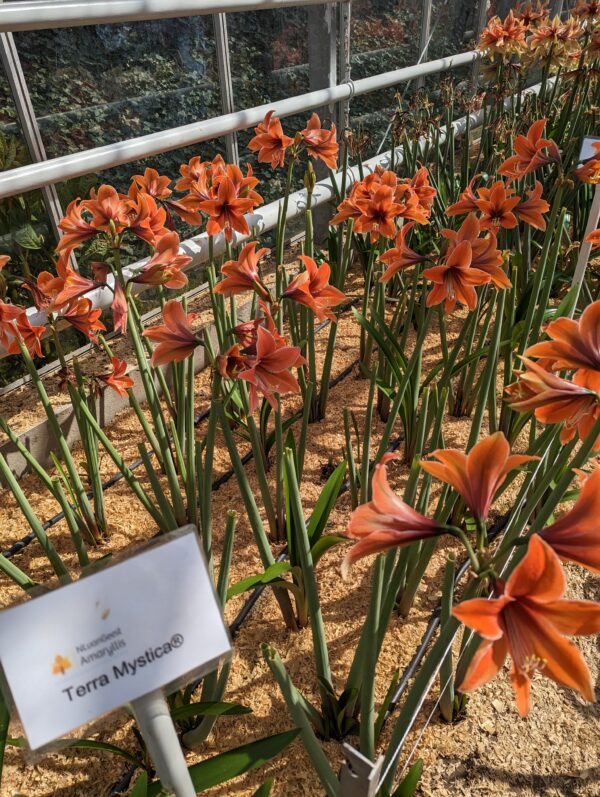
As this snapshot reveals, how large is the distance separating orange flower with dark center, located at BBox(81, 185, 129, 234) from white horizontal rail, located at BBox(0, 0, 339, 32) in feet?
2.89

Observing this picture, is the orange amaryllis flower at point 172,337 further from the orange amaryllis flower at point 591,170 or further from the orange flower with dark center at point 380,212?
the orange amaryllis flower at point 591,170

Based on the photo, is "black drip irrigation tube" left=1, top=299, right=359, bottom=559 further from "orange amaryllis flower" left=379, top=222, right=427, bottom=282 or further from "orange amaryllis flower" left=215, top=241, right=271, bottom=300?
"orange amaryllis flower" left=379, top=222, right=427, bottom=282

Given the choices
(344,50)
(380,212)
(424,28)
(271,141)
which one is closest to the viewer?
(380,212)

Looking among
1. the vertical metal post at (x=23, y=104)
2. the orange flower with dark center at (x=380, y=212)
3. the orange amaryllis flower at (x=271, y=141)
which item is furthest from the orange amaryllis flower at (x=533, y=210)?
the vertical metal post at (x=23, y=104)

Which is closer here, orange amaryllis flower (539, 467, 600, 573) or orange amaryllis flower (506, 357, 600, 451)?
orange amaryllis flower (539, 467, 600, 573)

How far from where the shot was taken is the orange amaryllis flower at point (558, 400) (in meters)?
0.76

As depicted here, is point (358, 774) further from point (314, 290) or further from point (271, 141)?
point (271, 141)

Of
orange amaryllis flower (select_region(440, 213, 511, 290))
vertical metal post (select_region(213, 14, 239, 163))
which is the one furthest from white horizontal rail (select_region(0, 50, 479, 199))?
orange amaryllis flower (select_region(440, 213, 511, 290))

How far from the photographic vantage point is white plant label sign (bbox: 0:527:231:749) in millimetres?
604

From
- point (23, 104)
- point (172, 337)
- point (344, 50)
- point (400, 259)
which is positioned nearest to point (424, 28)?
point (344, 50)

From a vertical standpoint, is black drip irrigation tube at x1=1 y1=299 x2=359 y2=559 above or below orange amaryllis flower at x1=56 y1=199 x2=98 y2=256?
below

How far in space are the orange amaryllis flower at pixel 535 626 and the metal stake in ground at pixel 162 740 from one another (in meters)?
0.37

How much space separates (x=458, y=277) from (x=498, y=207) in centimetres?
45

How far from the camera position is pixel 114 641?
0.63m
